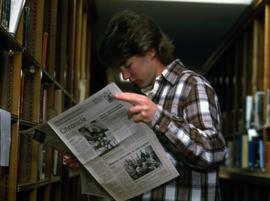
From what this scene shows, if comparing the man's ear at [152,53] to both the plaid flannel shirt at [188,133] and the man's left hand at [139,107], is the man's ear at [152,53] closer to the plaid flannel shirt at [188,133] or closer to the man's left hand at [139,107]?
the plaid flannel shirt at [188,133]

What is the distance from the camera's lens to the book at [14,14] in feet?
5.28

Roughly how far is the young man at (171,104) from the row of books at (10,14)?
282 mm

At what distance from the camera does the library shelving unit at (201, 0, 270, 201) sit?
3.90 metres

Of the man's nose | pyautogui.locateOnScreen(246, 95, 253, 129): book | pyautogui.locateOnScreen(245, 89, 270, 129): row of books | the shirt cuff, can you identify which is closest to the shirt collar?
the man's nose

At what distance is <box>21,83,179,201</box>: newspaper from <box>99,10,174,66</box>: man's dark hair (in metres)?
0.27

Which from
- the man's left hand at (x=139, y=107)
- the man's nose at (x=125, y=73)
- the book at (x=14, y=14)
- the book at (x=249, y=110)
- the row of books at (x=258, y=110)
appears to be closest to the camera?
the man's left hand at (x=139, y=107)

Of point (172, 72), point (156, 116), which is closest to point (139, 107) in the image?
point (156, 116)

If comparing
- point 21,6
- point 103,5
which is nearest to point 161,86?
point 21,6

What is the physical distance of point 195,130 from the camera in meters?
1.44

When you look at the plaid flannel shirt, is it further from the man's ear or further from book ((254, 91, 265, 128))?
book ((254, 91, 265, 128))

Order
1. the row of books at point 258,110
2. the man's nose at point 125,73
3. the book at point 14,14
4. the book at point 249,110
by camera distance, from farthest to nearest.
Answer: the book at point 249,110
the row of books at point 258,110
the man's nose at point 125,73
the book at point 14,14

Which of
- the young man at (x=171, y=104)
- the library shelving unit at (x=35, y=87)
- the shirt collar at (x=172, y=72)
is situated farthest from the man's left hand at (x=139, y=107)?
the library shelving unit at (x=35, y=87)

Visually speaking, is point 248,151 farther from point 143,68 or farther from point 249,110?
point 143,68

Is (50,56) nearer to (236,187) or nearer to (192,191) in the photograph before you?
(192,191)
